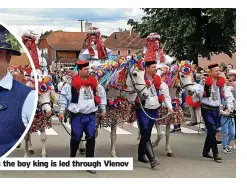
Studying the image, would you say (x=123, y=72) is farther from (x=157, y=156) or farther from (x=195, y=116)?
(x=195, y=116)

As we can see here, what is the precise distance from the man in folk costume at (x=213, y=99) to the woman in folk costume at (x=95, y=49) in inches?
51.8

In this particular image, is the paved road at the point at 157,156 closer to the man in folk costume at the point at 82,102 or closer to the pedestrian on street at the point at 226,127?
the pedestrian on street at the point at 226,127

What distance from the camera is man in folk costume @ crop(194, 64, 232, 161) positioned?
22.7 ft

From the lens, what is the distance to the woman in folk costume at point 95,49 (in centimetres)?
656

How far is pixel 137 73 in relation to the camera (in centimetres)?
646

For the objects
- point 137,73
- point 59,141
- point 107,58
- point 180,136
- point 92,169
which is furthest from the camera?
point 180,136

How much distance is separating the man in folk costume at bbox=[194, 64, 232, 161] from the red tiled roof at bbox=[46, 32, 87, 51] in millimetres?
1683

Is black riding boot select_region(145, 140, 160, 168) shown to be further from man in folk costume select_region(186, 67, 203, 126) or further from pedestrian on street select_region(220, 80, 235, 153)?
pedestrian on street select_region(220, 80, 235, 153)

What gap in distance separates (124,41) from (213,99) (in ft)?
4.53

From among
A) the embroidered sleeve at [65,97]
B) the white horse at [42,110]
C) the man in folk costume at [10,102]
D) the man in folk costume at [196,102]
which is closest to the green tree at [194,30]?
the man in folk costume at [196,102]
